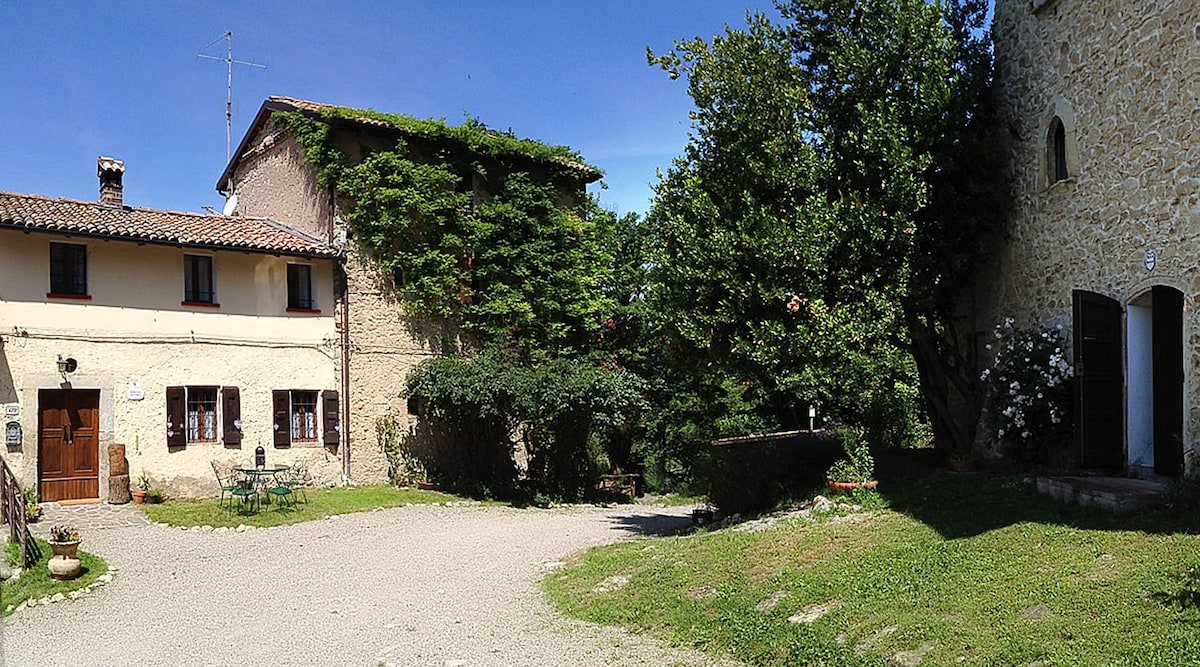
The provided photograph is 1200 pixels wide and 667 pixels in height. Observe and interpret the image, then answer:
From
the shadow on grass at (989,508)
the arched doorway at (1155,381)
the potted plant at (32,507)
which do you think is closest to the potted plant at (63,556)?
the potted plant at (32,507)

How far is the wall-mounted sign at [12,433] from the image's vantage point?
16.3 metres

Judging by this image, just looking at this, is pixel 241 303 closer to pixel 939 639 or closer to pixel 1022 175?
pixel 1022 175

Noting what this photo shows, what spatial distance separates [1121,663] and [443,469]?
58.1 ft

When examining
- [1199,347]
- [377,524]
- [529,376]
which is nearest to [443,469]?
[529,376]

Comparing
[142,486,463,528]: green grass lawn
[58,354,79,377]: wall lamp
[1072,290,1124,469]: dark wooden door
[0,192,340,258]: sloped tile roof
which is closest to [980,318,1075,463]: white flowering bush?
[1072,290,1124,469]: dark wooden door

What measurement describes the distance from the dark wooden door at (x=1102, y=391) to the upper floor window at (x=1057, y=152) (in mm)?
2012

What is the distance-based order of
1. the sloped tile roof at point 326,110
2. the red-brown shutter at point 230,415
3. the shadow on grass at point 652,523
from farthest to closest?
the sloped tile roof at point 326,110 → the red-brown shutter at point 230,415 → the shadow on grass at point 652,523

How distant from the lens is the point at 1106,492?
917 cm

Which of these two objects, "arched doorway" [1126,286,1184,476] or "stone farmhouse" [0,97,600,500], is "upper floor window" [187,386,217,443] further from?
"arched doorway" [1126,286,1184,476]

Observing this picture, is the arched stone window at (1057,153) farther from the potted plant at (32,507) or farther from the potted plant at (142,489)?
the potted plant at (142,489)

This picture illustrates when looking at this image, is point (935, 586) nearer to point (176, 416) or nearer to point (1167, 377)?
point (1167, 377)

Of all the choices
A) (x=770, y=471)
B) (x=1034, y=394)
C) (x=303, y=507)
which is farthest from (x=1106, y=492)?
(x=303, y=507)

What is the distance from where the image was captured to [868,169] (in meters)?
13.0

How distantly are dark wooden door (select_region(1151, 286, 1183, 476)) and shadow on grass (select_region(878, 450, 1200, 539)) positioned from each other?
1401 mm
